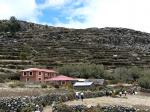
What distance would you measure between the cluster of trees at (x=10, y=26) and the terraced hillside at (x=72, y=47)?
4983mm

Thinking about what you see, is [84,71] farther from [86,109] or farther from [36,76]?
[86,109]

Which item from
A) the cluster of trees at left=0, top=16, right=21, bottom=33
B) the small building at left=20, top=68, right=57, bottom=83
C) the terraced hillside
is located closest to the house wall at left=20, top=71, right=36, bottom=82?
the small building at left=20, top=68, right=57, bottom=83

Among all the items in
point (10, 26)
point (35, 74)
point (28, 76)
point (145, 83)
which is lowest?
point (145, 83)

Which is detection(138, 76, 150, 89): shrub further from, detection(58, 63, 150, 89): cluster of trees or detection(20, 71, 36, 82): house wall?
detection(20, 71, 36, 82): house wall

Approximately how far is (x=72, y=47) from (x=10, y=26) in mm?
33057

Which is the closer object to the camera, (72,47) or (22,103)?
(22,103)

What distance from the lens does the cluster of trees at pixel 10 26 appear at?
158 metres

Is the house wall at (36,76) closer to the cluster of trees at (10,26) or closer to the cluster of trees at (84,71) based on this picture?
the cluster of trees at (84,71)

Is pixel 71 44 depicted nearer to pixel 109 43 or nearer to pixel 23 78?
pixel 109 43

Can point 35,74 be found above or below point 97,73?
above

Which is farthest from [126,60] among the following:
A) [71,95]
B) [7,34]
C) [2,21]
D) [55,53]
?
[71,95]

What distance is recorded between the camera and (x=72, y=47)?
135125 millimetres

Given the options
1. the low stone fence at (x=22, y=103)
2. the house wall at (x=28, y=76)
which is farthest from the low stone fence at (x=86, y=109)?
the house wall at (x=28, y=76)

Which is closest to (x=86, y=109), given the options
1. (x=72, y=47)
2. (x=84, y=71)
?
(x=84, y=71)
